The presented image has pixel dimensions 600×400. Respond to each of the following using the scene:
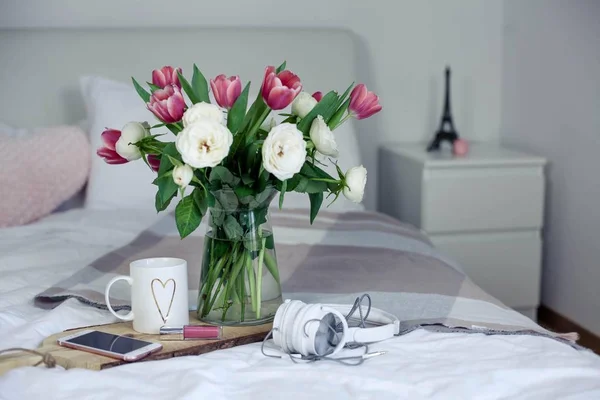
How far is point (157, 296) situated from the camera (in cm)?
114

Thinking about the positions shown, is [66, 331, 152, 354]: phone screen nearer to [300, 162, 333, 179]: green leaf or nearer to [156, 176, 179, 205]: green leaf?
[156, 176, 179, 205]: green leaf

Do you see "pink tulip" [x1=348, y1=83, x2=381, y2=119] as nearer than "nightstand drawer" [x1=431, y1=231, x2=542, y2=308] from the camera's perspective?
Yes

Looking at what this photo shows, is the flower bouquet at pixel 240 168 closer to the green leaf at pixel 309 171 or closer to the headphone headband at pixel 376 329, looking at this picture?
the green leaf at pixel 309 171

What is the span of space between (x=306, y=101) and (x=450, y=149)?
5.77 ft

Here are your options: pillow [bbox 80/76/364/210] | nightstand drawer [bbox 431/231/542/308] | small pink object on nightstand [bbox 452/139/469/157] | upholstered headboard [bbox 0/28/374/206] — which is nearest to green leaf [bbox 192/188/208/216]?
pillow [bbox 80/76/364/210]

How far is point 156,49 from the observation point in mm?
2584

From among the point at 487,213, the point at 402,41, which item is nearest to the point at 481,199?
the point at 487,213

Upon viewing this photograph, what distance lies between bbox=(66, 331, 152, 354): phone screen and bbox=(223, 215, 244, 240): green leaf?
20 cm

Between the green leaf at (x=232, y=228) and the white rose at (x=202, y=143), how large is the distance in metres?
0.15

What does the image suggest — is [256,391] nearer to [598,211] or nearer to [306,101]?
[306,101]

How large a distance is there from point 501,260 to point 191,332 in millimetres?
1729

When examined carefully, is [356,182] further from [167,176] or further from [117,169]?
[117,169]

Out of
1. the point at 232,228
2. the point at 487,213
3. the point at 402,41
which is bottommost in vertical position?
the point at 487,213

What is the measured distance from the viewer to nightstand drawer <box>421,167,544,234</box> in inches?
101
